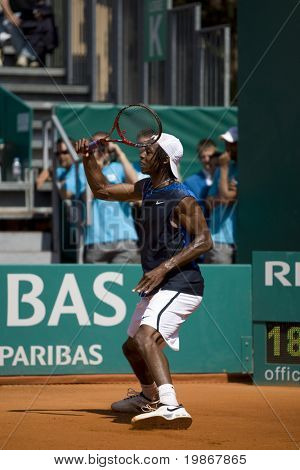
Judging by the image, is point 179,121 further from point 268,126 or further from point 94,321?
point 94,321

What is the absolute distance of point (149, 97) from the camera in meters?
18.8

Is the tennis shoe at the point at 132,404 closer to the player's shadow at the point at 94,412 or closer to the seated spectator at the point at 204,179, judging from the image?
the player's shadow at the point at 94,412

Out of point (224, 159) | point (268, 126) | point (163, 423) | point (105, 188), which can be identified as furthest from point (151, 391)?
point (224, 159)

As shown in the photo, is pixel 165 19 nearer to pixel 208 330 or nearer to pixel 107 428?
pixel 208 330

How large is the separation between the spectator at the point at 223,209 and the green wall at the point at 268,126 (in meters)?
1.08

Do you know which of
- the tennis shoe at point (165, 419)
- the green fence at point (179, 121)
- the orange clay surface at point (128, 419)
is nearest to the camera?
the orange clay surface at point (128, 419)

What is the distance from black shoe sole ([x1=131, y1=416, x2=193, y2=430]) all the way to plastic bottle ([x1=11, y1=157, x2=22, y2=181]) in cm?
848

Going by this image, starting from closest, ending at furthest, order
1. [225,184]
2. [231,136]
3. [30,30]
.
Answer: [231,136] → [225,184] → [30,30]

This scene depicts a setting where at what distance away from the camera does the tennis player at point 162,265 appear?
862cm

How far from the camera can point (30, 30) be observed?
742 inches

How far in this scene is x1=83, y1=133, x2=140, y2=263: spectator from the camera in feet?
47.1

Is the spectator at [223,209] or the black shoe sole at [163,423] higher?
the spectator at [223,209]

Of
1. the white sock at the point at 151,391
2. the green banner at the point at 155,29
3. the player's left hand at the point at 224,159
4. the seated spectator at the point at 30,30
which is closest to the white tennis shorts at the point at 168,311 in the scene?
the white sock at the point at 151,391

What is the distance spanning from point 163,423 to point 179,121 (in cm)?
859
